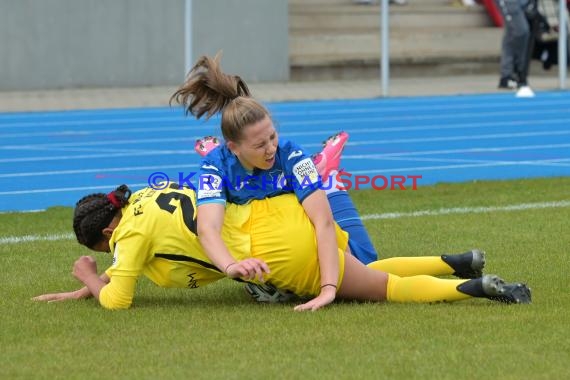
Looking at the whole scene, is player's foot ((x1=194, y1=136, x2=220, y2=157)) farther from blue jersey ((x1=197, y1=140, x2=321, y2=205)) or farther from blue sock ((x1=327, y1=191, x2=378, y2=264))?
blue jersey ((x1=197, y1=140, x2=321, y2=205))

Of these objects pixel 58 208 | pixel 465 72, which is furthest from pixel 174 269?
pixel 465 72

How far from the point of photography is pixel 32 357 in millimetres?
5223

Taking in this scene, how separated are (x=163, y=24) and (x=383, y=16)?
4067 millimetres

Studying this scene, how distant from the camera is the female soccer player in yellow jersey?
6.09m

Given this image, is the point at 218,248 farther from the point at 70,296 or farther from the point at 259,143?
the point at 70,296

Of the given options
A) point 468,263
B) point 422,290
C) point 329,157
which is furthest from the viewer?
point 329,157

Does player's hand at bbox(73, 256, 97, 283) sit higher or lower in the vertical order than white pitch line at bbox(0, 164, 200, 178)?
higher

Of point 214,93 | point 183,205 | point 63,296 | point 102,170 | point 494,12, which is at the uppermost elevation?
point 214,93

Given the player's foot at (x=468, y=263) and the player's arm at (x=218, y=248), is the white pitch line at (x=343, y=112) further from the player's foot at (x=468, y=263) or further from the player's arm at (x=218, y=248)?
the player's arm at (x=218, y=248)

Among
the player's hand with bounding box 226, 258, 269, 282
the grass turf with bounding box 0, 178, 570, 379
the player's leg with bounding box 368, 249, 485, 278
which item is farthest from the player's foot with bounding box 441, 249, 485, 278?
the player's hand with bounding box 226, 258, 269, 282

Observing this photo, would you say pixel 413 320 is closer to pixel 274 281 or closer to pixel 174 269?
pixel 274 281

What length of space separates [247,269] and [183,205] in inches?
26.5

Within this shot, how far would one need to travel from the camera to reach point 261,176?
621cm

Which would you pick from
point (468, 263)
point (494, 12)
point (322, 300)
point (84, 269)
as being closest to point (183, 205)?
point (84, 269)
